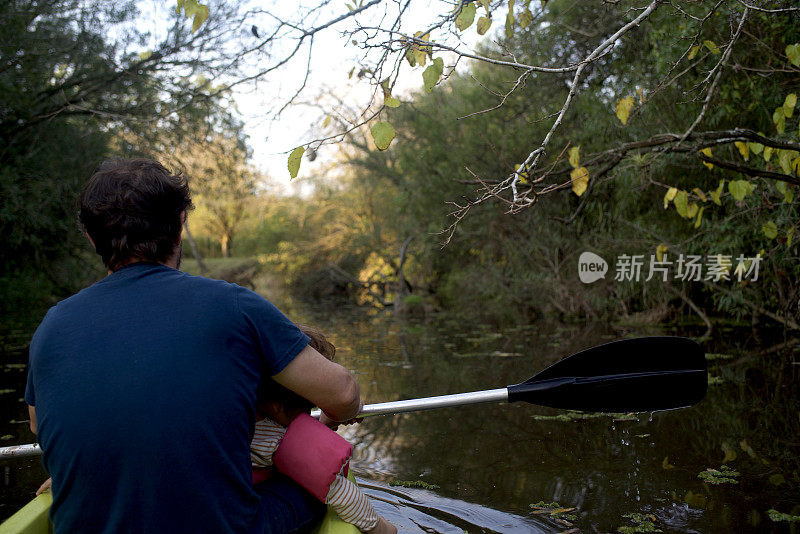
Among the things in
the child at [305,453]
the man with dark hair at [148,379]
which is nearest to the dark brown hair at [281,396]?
the child at [305,453]

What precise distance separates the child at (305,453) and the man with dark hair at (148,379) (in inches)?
10.2

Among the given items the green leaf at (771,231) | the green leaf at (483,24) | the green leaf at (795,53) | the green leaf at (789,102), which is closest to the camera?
the green leaf at (483,24)

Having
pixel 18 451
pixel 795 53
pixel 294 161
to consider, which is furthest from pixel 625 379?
pixel 18 451

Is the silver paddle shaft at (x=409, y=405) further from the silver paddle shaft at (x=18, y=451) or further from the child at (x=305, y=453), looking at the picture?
the child at (x=305, y=453)

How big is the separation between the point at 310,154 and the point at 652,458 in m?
2.31

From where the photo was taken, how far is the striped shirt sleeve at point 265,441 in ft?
6.01

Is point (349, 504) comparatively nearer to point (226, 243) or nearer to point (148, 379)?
point (148, 379)

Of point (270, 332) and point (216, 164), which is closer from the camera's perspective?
point (270, 332)

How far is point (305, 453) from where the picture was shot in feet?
5.89

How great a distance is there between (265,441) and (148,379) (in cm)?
59

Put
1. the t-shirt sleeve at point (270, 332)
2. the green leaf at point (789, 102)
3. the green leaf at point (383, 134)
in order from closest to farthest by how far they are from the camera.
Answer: the t-shirt sleeve at point (270, 332) < the green leaf at point (383, 134) < the green leaf at point (789, 102)

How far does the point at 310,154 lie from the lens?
8.26 feet

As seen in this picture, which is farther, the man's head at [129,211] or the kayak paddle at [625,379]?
the kayak paddle at [625,379]

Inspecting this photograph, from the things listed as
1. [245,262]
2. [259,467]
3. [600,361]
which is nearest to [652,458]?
[600,361]
